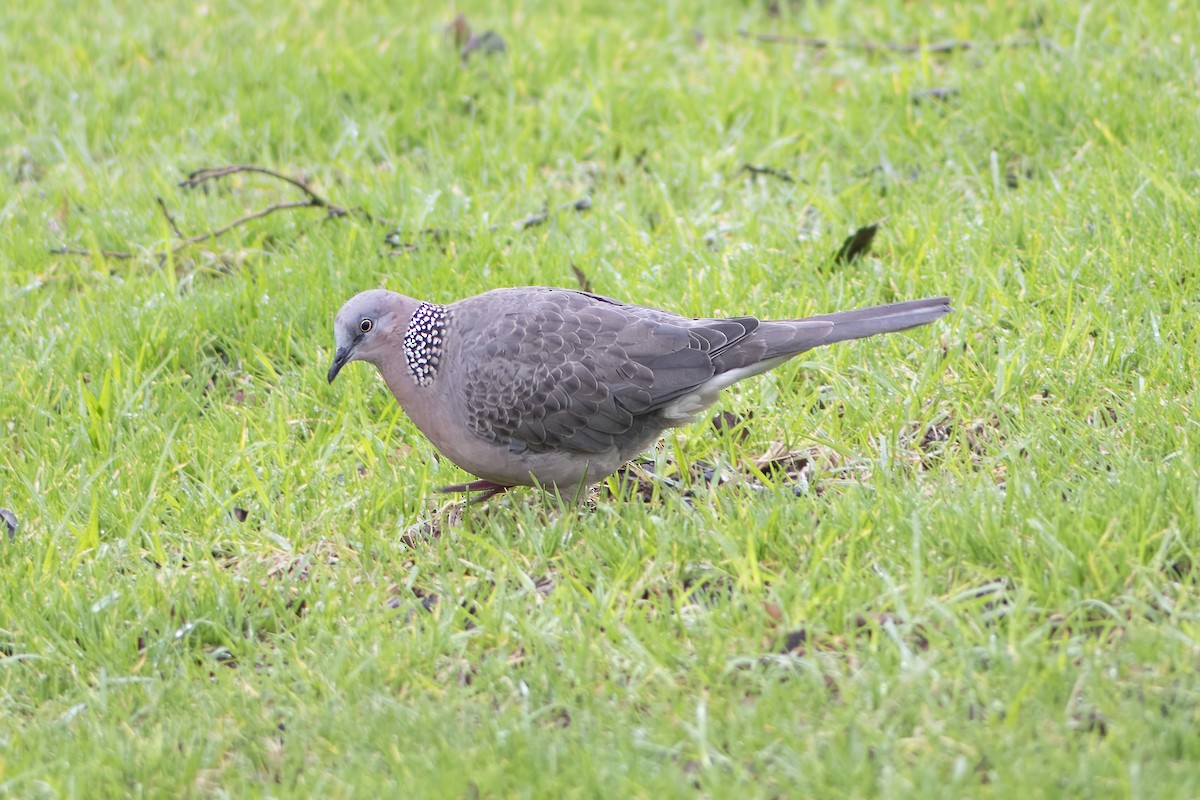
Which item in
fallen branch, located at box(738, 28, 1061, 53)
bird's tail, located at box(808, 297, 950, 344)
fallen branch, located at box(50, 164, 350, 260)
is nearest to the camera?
bird's tail, located at box(808, 297, 950, 344)

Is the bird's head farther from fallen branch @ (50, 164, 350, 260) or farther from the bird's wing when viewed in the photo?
fallen branch @ (50, 164, 350, 260)

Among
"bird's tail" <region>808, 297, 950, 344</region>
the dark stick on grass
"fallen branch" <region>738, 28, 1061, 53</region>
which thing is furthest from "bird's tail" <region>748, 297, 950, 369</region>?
"fallen branch" <region>738, 28, 1061, 53</region>

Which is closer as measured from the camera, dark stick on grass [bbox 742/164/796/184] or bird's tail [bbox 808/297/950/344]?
bird's tail [bbox 808/297/950/344]

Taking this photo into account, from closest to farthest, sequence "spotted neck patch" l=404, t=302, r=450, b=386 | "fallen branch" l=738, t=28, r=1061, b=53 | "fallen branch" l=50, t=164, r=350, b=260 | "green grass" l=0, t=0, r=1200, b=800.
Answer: "green grass" l=0, t=0, r=1200, b=800 → "spotted neck patch" l=404, t=302, r=450, b=386 → "fallen branch" l=50, t=164, r=350, b=260 → "fallen branch" l=738, t=28, r=1061, b=53

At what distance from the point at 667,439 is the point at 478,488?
Answer: 0.77 metres

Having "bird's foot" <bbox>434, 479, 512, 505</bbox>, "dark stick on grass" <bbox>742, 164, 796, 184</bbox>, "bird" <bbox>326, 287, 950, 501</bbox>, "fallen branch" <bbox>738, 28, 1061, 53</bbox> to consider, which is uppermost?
"fallen branch" <bbox>738, 28, 1061, 53</bbox>

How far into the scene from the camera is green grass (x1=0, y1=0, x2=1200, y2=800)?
10.2 ft

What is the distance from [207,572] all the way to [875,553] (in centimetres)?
212

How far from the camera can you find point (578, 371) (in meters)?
4.16

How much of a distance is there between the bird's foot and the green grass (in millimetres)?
96

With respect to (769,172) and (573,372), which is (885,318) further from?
(769,172)

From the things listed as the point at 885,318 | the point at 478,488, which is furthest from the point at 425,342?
the point at 885,318

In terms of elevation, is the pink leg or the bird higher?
the bird

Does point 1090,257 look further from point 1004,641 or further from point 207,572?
point 207,572
